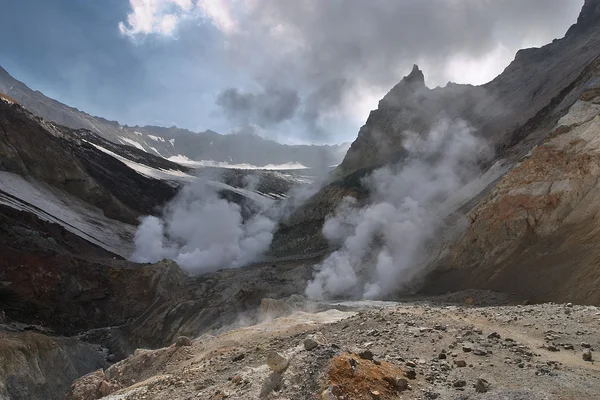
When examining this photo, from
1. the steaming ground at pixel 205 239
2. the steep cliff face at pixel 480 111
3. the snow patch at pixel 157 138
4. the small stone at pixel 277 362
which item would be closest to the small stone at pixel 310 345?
the small stone at pixel 277 362

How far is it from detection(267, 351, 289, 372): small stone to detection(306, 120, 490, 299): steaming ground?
1589 cm

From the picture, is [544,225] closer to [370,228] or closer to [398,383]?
[370,228]

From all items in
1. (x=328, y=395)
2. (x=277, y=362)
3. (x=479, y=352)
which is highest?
(x=479, y=352)

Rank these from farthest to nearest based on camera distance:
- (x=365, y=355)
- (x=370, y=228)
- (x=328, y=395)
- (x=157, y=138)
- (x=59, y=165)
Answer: (x=157, y=138) → (x=59, y=165) → (x=370, y=228) → (x=365, y=355) → (x=328, y=395)

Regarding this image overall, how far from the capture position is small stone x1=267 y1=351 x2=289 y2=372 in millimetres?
6625

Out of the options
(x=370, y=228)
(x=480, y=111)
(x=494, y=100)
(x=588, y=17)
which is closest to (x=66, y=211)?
(x=370, y=228)

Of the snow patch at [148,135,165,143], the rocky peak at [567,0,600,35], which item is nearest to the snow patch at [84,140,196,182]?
the rocky peak at [567,0,600,35]

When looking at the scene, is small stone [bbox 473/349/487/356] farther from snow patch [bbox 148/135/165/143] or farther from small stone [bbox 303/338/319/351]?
snow patch [bbox 148/135/165/143]

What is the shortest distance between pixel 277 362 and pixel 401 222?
20.6 meters

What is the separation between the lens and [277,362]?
6.65m

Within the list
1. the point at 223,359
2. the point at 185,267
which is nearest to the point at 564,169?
the point at 223,359

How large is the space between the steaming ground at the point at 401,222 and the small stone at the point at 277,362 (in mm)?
15892

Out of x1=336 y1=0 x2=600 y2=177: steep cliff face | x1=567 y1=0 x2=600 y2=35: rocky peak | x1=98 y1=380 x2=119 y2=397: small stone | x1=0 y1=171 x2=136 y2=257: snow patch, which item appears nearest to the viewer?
x1=98 y1=380 x2=119 y2=397: small stone

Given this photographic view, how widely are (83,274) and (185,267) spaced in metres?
11.6
